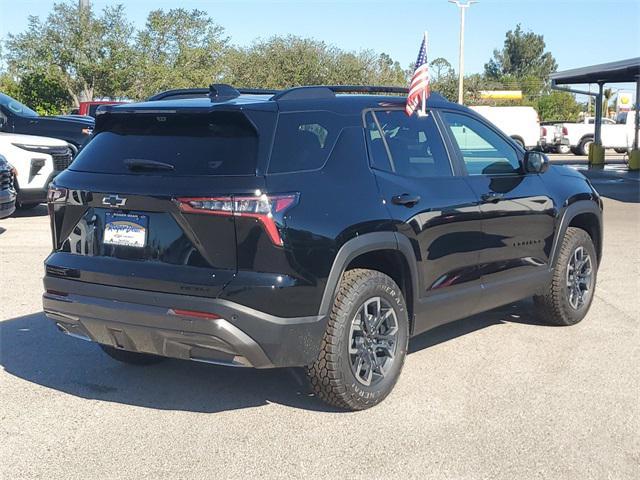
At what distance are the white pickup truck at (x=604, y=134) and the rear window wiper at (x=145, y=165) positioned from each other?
3520 cm

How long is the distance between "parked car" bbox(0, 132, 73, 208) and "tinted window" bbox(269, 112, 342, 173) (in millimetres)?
9273

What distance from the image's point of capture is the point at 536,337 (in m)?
6.20

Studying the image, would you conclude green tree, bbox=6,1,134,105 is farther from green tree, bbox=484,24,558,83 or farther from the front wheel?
green tree, bbox=484,24,558,83

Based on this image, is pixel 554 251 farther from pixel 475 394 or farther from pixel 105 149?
pixel 105 149

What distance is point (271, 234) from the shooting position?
→ 3.96 metres

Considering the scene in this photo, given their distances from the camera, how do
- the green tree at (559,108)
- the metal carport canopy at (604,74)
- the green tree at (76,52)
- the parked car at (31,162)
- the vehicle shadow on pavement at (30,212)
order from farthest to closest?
1. the green tree at (559,108)
2. the green tree at (76,52)
3. the metal carport canopy at (604,74)
4. the vehicle shadow on pavement at (30,212)
5. the parked car at (31,162)

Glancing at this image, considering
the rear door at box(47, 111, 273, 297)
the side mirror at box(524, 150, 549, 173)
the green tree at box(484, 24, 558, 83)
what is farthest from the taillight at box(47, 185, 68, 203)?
the green tree at box(484, 24, 558, 83)

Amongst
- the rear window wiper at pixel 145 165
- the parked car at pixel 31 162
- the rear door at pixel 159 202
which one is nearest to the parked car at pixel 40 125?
the parked car at pixel 31 162

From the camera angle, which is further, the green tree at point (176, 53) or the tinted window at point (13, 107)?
the green tree at point (176, 53)

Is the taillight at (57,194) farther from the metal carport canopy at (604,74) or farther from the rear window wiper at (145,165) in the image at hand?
the metal carport canopy at (604,74)

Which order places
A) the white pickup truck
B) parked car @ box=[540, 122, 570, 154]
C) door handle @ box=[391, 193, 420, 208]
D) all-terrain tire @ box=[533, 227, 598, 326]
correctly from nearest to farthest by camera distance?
door handle @ box=[391, 193, 420, 208] → all-terrain tire @ box=[533, 227, 598, 326] → the white pickup truck → parked car @ box=[540, 122, 570, 154]

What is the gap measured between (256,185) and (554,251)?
10.1ft

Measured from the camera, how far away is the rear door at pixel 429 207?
4746 millimetres

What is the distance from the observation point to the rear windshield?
4.12m
